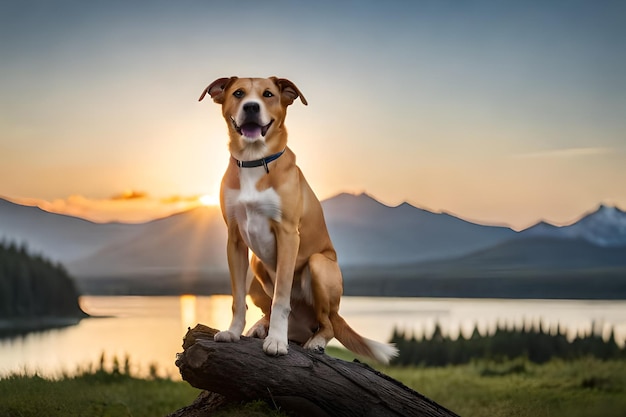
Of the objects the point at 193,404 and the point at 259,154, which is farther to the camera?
the point at 193,404

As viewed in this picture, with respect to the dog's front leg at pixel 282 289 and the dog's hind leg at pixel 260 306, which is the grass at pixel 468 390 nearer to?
the dog's hind leg at pixel 260 306

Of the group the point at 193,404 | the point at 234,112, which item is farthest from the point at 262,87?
the point at 193,404

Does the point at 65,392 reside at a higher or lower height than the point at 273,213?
lower

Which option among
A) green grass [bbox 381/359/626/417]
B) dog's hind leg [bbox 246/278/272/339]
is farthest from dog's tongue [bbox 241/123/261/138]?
green grass [bbox 381/359/626/417]

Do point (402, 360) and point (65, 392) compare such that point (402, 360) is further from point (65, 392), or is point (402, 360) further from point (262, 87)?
point (262, 87)

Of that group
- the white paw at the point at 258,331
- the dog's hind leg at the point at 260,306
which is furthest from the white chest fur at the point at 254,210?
the white paw at the point at 258,331

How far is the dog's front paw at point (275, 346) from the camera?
4953mm

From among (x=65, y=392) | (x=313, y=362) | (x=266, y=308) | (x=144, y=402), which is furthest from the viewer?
(x=144, y=402)

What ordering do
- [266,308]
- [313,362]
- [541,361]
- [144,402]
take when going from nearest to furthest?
1. [313,362]
2. [266,308]
3. [144,402]
4. [541,361]

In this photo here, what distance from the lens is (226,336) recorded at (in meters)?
5.07

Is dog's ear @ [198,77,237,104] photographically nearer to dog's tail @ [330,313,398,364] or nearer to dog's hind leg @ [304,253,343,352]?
dog's hind leg @ [304,253,343,352]

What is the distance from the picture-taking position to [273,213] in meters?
4.93

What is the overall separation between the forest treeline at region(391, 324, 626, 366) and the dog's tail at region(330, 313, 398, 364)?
2.95 metres

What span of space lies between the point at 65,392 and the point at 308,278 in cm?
308
